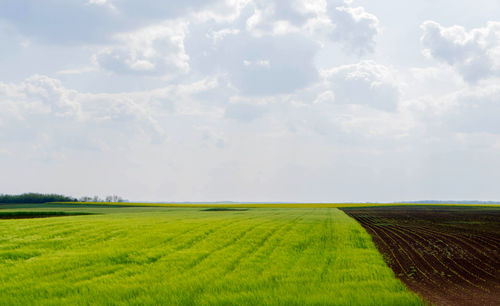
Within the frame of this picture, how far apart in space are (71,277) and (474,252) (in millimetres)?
22114

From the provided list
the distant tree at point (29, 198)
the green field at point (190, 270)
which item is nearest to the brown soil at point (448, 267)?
the green field at point (190, 270)

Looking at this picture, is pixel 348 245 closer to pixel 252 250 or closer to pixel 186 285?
pixel 252 250

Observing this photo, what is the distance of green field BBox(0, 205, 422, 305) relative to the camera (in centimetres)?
1183

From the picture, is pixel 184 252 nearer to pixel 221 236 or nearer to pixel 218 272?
pixel 218 272

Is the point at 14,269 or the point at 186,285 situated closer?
the point at 186,285

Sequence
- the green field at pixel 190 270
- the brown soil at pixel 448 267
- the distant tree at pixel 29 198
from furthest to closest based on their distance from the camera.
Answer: the distant tree at pixel 29 198, the brown soil at pixel 448 267, the green field at pixel 190 270

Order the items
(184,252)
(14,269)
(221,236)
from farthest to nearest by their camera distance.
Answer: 1. (221,236)
2. (184,252)
3. (14,269)

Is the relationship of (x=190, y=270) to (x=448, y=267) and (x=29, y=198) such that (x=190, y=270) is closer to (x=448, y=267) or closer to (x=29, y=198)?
(x=448, y=267)

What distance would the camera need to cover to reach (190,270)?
1559 cm

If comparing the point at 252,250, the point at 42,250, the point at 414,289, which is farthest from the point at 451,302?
the point at 42,250

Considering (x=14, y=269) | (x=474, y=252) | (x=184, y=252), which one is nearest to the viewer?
(x=14, y=269)

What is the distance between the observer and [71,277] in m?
14.5

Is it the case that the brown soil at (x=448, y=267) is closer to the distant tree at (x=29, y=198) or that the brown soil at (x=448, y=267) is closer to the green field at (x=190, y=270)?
the green field at (x=190, y=270)

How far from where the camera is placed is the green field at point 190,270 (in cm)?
1183
